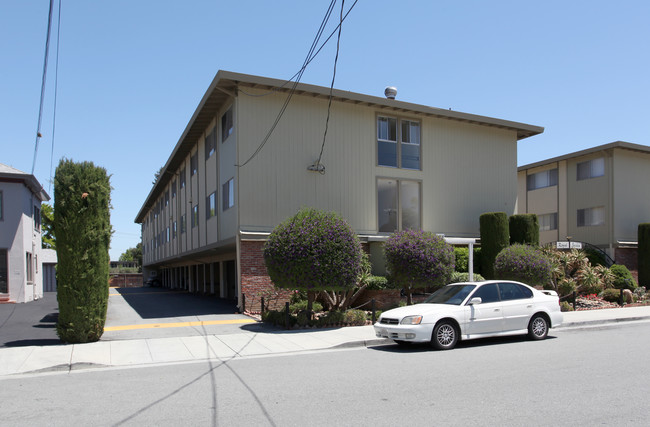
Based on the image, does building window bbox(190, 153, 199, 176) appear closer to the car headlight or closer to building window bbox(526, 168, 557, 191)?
the car headlight

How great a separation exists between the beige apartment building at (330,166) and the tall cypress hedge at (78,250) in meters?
6.43

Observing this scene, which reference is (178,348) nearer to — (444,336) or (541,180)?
(444,336)

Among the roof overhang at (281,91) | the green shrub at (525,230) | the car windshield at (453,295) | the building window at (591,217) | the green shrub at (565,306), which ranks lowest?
the green shrub at (565,306)

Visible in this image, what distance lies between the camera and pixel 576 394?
674 cm

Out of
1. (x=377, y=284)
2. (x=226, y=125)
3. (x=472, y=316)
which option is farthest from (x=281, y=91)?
(x=472, y=316)

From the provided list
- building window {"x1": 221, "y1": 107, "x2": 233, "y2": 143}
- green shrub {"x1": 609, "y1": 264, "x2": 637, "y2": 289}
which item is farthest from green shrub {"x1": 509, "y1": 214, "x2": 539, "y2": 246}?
building window {"x1": 221, "y1": 107, "x2": 233, "y2": 143}

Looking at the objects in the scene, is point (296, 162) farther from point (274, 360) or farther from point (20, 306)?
point (20, 306)

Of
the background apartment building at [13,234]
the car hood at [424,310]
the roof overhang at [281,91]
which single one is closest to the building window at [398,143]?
the roof overhang at [281,91]

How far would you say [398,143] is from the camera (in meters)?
22.4

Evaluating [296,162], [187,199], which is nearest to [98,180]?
[296,162]

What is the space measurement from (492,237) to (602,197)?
1038cm

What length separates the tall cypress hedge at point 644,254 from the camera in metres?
25.1

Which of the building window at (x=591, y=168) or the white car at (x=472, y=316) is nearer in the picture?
the white car at (x=472, y=316)

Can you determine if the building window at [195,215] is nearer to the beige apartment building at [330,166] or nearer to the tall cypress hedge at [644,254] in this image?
the beige apartment building at [330,166]
